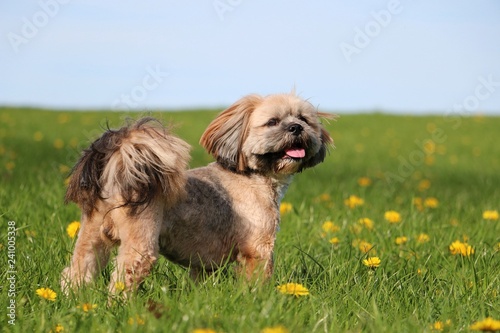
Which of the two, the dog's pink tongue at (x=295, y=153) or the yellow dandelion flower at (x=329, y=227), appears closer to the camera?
the dog's pink tongue at (x=295, y=153)

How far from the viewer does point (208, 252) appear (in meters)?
4.52

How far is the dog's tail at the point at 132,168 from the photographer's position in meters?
4.00

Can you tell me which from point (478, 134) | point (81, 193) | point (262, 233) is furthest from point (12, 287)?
point (478, 134)

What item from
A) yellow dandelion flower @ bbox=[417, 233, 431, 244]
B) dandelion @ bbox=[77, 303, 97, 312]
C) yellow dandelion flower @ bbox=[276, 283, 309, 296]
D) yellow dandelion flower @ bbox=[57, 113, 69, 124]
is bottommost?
yellow dandelion flower @ bbox=[57, 113, 69, 124]

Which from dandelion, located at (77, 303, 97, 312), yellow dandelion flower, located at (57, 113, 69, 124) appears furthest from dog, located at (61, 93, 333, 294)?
yellow dandelion flower, located at (57, 113, 69, 124)

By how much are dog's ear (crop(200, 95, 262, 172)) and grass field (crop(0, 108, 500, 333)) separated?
0.50 meters

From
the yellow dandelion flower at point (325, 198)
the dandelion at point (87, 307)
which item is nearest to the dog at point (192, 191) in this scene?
the dandelion at point (87, 307)

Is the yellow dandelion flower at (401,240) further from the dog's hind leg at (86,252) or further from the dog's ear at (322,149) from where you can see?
the dog's hind leg at (86,252)

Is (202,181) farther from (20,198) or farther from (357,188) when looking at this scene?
(357,188)

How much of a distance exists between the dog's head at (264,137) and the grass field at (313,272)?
531 mm

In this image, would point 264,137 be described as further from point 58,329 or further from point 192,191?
point 58,329

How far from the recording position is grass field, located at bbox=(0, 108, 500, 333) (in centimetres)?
352

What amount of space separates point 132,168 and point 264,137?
115 cm

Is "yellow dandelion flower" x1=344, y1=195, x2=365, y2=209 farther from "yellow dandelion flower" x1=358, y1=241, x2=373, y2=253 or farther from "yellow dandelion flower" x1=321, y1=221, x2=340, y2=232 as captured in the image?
"yellow dandelion flower" x1=358, y1=241, x2=373, y2=253
